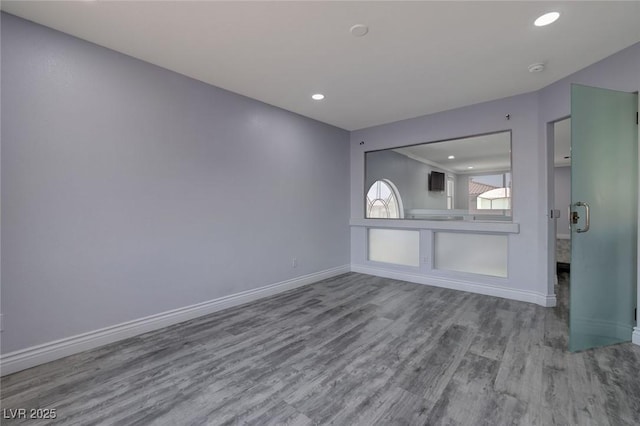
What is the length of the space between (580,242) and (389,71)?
88.7 inches

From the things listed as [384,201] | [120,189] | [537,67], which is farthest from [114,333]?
[537,67]

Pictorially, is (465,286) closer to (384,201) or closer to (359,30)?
(384,201)

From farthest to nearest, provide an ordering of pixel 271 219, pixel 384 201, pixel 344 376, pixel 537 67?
pixel 384 201 → pixel 271 219 → pixel 537 67 → pixel 344 376

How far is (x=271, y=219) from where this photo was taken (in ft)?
12.6

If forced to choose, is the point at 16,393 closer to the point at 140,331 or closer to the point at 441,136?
the point at 140,331

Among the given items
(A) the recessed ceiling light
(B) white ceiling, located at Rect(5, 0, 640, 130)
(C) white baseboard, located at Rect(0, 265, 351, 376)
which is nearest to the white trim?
(B) white ceiling, located at Rect(5, 0, 640, 130)

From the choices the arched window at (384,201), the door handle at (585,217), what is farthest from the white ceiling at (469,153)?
the door handle at (585,217)

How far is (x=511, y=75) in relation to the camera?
2.96 meters

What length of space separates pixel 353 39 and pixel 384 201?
2954mm

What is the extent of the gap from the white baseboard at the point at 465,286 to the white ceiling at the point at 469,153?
5.18ft

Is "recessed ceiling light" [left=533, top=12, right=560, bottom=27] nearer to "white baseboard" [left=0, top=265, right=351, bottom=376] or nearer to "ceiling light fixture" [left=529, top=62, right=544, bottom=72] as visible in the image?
"ceiling light fixture" [left=529, top=62, right=544, bottom=72]

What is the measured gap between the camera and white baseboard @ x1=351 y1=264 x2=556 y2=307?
3.40 m

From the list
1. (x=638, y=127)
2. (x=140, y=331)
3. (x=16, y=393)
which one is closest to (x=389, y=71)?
(x=638, y=127)

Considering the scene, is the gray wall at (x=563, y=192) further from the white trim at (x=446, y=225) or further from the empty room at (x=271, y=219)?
the white trim at (x=446, y=225)
